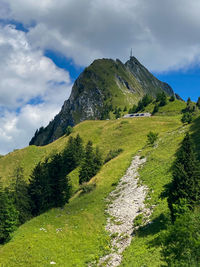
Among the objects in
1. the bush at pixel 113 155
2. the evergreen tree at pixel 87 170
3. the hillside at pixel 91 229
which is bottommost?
the hillside at pixel 91 229

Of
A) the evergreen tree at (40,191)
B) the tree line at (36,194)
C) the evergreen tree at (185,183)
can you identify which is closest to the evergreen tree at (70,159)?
the tree line at (36,194)

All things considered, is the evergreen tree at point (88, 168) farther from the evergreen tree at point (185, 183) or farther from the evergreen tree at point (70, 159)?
the evergreen tree at point (185, 183)

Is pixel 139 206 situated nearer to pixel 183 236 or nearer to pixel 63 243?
pixel 63 243

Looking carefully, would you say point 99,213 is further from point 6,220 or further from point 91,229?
point 6,220

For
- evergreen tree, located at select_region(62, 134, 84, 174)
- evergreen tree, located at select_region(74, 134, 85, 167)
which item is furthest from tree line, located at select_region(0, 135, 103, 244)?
evergreen tree, located at select_region(74, 134, 85, 167)

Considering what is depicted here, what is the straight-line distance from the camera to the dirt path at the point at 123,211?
2666cm

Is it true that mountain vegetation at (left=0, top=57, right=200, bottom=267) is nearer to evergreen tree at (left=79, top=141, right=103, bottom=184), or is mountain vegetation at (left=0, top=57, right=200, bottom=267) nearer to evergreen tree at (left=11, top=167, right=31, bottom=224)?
evergreen tree at (left=11, top=167, right=31, bottom=224)

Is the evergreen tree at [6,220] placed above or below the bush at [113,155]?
below

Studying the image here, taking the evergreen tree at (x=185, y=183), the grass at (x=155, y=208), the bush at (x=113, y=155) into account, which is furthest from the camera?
the bush at (x=113, y=155)

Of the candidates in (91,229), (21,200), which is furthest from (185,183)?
(21,200)

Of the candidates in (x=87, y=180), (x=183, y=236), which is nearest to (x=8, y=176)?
(x=87, y=180)

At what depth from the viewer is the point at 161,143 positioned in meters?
66.3

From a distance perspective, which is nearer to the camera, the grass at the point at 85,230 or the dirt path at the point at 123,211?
the grass at the point at 85,230

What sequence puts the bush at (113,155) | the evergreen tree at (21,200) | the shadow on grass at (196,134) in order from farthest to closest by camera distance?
the bush at (113,155)
the shadow on grass at (196,134)
the evergreen tree at (21,200)
